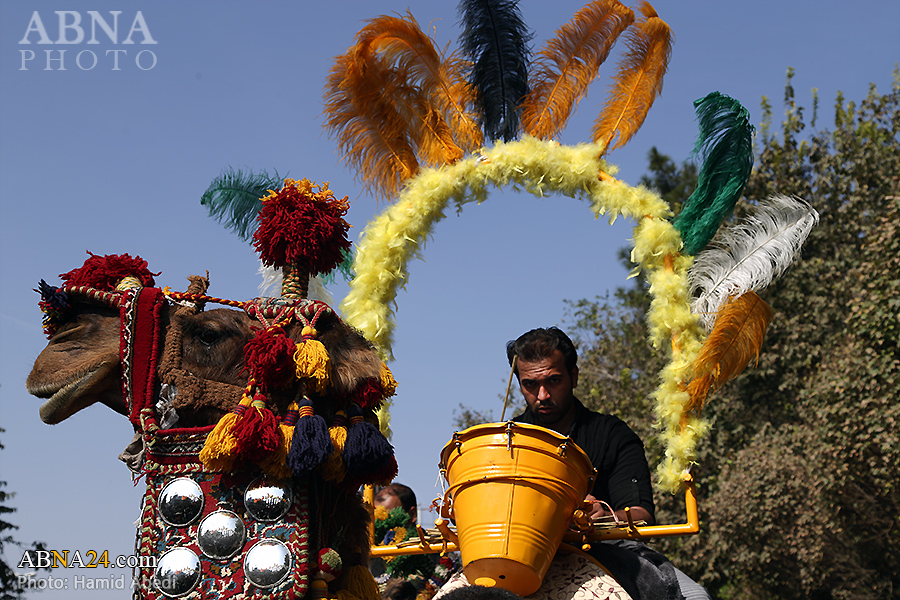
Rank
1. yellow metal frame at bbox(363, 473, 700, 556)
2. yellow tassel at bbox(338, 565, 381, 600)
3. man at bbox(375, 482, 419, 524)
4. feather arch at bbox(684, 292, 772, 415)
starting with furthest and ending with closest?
man at bbox(375, 482, 419, 524)
feather arch at bbox(684, 292, 772, 415)
yellow metal frame at bbox(363, 473, 700, 556)
yellow tassel at bbox(338, 565, 381, 600)

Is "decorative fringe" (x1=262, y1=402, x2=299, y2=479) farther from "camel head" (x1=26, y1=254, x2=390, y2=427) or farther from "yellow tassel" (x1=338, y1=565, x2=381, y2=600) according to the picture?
"yellow tassel" (x1=338, y1=565, x2=381, y2=600)

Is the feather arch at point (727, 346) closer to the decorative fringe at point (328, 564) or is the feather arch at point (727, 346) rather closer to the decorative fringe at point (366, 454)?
the decorative fringe at point (366, 454)

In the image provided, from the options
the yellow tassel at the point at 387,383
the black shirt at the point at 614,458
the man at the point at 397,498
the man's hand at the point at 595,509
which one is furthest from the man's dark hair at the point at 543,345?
the man at the point at 397,498

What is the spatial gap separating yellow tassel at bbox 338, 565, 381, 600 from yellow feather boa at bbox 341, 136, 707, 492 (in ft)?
3.59

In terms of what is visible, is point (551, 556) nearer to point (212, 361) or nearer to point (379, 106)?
point (212, 361)

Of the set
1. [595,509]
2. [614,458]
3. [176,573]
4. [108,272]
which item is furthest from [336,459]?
[614,458]

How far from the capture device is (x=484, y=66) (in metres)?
4.58

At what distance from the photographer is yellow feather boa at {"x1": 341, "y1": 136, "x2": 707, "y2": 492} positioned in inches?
167

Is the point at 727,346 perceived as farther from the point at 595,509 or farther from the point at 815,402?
the point at 815,402

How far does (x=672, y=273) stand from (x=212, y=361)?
225cm

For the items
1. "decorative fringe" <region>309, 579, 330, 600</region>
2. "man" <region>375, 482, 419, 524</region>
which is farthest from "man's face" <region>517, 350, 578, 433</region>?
"man" <region>375, 482, 419, 524</region>

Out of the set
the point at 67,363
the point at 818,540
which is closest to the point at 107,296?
the point at 67,363

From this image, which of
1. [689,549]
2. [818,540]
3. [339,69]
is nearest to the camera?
[339,69]

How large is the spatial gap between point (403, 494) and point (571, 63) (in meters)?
3.90
